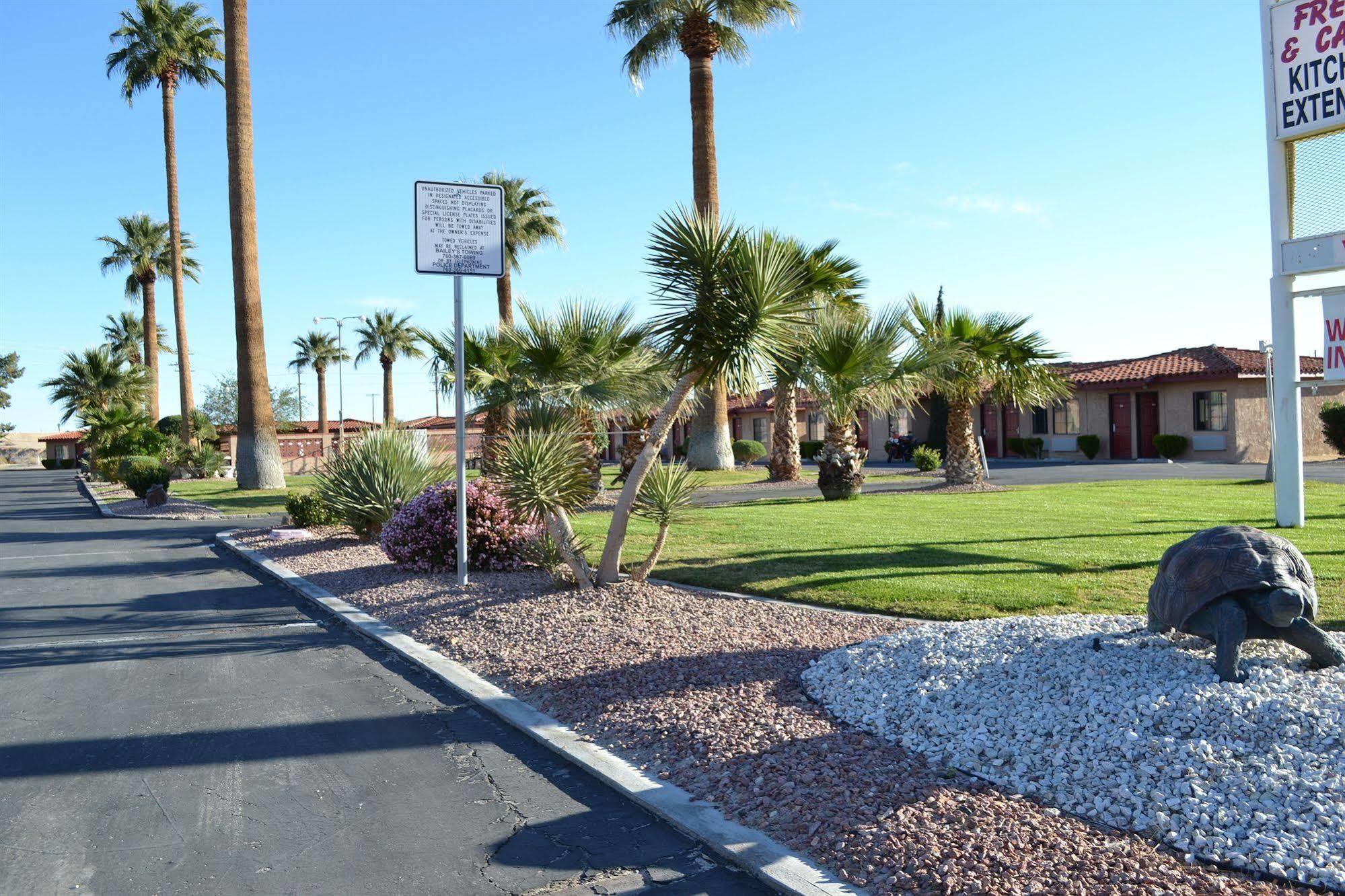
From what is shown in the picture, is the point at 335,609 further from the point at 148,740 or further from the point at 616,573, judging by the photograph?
the point at 148,740

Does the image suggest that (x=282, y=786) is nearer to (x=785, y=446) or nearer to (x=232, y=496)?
(x=785, y=446)

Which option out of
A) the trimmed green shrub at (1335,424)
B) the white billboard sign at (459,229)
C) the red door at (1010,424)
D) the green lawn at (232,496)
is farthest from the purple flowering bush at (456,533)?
the red door at (1010,424)

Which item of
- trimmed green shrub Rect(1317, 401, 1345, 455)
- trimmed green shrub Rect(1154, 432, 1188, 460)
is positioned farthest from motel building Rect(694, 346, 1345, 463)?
trimmed green shrub Rect(1317, 401, 1345, 455)

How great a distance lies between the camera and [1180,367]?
33.8 m

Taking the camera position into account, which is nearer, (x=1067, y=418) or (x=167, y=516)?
(x=167, y=516)

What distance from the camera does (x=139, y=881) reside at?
3.83m

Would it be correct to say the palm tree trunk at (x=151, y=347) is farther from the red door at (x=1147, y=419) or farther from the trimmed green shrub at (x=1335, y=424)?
the trimmed green shrub at (x=1335, y=424)

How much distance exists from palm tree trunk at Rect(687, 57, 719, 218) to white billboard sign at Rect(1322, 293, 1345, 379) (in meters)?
17.3

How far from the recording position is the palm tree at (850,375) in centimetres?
1052

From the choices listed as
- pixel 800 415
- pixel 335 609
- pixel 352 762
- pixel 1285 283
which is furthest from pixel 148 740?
pixel 800 415

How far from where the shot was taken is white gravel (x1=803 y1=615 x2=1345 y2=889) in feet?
12.0

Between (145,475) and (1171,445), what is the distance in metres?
31.7

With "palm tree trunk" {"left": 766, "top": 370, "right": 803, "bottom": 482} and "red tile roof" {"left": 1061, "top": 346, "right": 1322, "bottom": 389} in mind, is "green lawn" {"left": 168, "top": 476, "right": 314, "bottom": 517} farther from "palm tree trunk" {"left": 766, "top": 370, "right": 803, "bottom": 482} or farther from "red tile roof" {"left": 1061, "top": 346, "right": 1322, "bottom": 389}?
"red tile roof" {"left": 1061, "top": 346, "right": 1322, "bottom": 389}

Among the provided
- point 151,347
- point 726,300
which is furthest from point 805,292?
point 151,347
